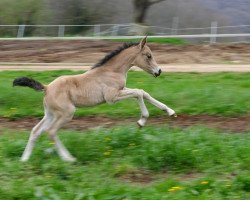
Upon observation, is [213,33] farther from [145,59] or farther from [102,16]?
[145,59]

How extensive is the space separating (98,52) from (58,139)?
45.8 feet

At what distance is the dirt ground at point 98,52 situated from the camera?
885 inches

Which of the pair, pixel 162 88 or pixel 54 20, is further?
pixel 54 20

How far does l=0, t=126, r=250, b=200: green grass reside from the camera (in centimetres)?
877

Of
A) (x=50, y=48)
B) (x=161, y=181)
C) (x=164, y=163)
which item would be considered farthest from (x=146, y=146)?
(x=50, y=48)

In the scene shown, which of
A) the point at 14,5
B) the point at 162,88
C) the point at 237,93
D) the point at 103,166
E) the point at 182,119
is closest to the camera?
the point at 103,166

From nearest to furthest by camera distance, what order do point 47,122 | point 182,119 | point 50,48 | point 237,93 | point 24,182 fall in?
1. point 24,182
2. point 47,122
3. point 182,119
4. point 237,93
5. point 50,48

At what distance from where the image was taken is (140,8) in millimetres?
34781

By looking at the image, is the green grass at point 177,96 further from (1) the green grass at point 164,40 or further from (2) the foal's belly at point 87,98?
(1) the green grass at point 164,40

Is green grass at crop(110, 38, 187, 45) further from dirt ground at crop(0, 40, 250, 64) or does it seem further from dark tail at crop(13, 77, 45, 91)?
dark tail at crop(13, 77, 45, 91)

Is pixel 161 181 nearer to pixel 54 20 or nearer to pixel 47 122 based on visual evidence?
pixel 47 122

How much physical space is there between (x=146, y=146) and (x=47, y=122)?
1676 mm

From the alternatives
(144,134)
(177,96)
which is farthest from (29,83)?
(177,96)

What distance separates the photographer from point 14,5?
1554 inches
